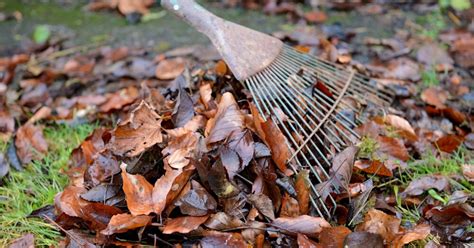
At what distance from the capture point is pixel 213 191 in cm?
152

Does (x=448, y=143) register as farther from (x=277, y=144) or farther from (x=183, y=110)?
(x=183, y=110)

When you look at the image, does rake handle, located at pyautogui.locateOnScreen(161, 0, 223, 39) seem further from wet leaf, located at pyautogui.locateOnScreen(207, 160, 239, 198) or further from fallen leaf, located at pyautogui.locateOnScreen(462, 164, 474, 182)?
fallen leaf, located at pyautogui.locateOnScreen(462, 164, 474, 182)

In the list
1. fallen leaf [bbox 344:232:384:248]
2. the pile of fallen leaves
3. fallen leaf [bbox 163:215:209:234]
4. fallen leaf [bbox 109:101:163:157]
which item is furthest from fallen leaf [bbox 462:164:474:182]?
fallen leaf [bbox 109:101:163:157]

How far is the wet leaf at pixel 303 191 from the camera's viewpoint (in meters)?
1.53

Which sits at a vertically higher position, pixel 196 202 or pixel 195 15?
pixel 195 15

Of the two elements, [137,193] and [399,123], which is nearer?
[137,193]

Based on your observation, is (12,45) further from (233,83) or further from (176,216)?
(176,216)

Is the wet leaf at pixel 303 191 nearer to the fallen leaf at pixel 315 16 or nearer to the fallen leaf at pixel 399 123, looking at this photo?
the fallen leaf at pixel 399 123

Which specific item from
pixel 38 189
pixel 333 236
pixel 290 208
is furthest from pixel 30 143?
pixel 333 236

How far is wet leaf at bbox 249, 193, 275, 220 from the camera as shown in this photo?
1.50 m

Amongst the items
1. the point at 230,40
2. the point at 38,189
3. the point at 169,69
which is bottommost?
the point at 38,189

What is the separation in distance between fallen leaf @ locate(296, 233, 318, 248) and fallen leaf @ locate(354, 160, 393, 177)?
1.29ft

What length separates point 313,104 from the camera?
1.88 m

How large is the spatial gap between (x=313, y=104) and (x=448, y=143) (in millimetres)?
559
